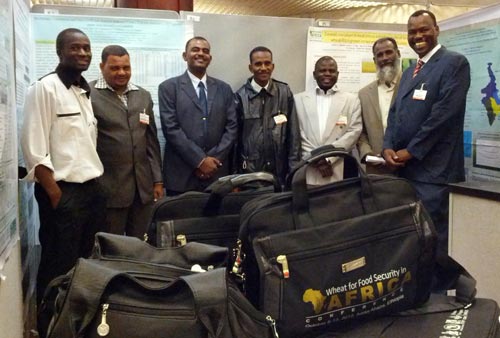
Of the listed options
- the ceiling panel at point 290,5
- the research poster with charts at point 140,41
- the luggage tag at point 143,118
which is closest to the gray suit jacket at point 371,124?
the research poster with charts at point 140,41

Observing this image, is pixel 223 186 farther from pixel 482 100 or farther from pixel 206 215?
pixel 482 100

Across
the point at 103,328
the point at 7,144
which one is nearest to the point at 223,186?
the point at 103,328

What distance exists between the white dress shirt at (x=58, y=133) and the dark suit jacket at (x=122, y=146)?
1.07ft

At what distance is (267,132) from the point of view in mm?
3170

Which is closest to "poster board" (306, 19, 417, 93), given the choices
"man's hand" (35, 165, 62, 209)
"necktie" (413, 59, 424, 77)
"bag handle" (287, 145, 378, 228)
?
"necktie" (413, 59, 424, 77)

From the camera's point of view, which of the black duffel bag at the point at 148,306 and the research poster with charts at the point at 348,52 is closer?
the black duffel bag at the point at 148,306

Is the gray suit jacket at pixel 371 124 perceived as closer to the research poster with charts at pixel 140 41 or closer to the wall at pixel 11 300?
the research poster with charts at pixel 140 41

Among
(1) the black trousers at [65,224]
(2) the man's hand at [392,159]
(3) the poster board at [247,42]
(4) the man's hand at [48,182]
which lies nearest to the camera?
(4) the man's hand at [48,182]

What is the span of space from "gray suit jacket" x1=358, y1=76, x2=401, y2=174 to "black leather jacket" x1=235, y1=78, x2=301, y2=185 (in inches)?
18.6

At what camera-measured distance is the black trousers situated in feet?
7.38

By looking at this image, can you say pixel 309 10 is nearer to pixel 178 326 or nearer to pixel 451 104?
pixel 451 104

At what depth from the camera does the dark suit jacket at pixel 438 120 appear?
8.48ft

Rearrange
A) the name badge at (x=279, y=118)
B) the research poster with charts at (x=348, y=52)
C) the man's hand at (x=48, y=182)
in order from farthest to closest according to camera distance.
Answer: the research poster with charts at (x=348, y=52) < the name badge at (x=279, y=118) < the man's hand at (x=48, y=182)

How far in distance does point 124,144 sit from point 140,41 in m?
1.02
